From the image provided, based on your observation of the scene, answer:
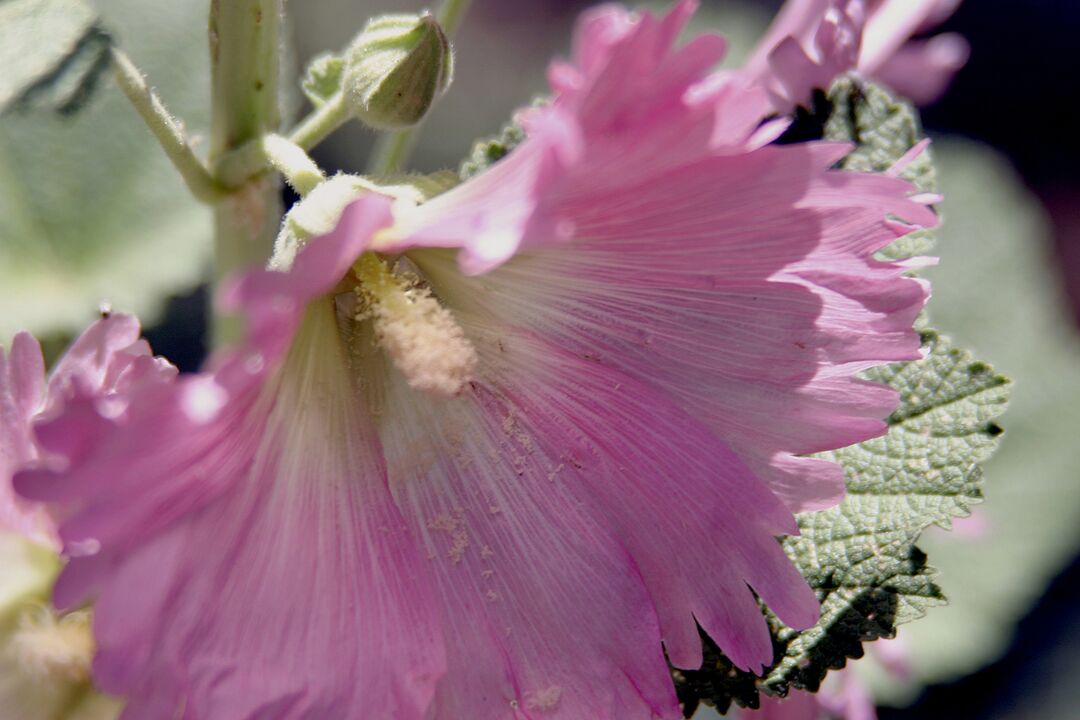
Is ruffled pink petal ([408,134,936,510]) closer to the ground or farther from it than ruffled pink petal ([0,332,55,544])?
closer to the ground

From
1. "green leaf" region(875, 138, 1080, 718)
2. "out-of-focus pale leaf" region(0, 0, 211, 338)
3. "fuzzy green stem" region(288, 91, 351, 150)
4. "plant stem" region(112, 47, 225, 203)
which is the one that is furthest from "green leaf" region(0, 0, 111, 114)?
"green leaf" region(875, 138, 1080, 718)

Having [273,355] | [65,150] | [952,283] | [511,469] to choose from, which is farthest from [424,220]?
[952,283]

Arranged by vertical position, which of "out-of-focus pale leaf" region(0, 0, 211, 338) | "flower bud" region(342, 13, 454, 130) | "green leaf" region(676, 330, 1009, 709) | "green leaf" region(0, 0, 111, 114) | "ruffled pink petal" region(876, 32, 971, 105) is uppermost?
"green leaf" region(0, 0, 111, 114)

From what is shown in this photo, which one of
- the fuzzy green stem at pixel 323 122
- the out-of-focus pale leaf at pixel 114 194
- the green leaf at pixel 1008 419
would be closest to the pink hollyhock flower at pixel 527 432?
the fuzzy green stem at pixel 323 122

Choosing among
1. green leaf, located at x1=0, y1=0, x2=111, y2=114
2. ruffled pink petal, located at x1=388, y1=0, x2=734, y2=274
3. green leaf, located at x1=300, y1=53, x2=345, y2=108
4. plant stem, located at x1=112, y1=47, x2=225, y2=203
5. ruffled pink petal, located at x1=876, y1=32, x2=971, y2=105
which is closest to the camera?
ruffled pink petal, located at x1=388, y1=0, x2=734, y2=274

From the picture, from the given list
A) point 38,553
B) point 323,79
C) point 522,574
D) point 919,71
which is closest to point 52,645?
point 38,553

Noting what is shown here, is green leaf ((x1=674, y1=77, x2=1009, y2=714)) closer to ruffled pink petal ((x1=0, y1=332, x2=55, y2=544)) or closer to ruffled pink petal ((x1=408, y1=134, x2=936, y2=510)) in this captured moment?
Answer: ruffled pink petal ((x1=408, y1=134, x2=936, y2=510))

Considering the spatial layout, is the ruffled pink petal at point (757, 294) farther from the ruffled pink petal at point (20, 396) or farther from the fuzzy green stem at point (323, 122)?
the ruffled pink petal at point (20, 396)
